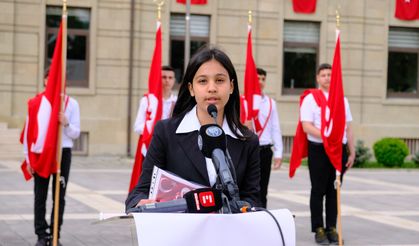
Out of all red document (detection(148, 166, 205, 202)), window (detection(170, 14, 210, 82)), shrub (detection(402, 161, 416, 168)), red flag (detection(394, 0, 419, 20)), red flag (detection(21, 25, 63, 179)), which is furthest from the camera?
red flag (detection(394, 0, 419, 20))

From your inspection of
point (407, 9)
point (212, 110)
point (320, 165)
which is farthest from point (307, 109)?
point (407, 9)

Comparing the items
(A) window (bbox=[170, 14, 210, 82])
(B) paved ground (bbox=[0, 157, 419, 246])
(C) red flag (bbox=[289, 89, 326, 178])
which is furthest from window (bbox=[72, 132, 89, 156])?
(C) red flag (bbox=[289, 89, 326, 178])

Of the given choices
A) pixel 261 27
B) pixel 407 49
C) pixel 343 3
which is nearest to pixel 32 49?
pixel 261 27

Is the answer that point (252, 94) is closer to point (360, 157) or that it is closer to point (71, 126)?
point (71, 126)

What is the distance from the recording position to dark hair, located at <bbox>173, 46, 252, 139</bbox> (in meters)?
3.96

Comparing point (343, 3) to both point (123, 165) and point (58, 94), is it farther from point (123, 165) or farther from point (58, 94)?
point (58, 94)

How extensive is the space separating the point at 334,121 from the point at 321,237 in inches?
55.0

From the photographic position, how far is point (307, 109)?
10.5m

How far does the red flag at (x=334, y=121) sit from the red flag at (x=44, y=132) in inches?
124

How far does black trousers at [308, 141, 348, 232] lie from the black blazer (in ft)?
20.4

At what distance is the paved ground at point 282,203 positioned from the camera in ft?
33.8

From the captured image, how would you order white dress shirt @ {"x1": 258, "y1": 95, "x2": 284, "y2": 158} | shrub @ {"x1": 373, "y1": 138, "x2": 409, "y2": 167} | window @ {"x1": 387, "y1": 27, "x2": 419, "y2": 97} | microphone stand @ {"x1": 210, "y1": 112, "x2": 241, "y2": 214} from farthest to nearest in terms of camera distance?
window @ {"x1": 387, "y1": 27, "x2": 419, "y2": 97}
shrub @ {"x1": 373, "y1": 138, "x2": 409, "y2": 167}
white dress shirt @ {"x1": 258, "y1": 95, "x2": 284, "y2": 158}
microphone stand @ {"x1": 210, "y1": 112, "x2": 241, "y2": 214}

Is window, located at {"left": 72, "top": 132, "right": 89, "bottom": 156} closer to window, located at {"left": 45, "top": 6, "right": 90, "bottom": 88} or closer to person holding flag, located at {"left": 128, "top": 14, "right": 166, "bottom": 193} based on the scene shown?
window, located at {"left": 45, "top": 6, "right": 90, "bottom": 88}

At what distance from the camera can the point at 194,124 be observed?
4.03 m
